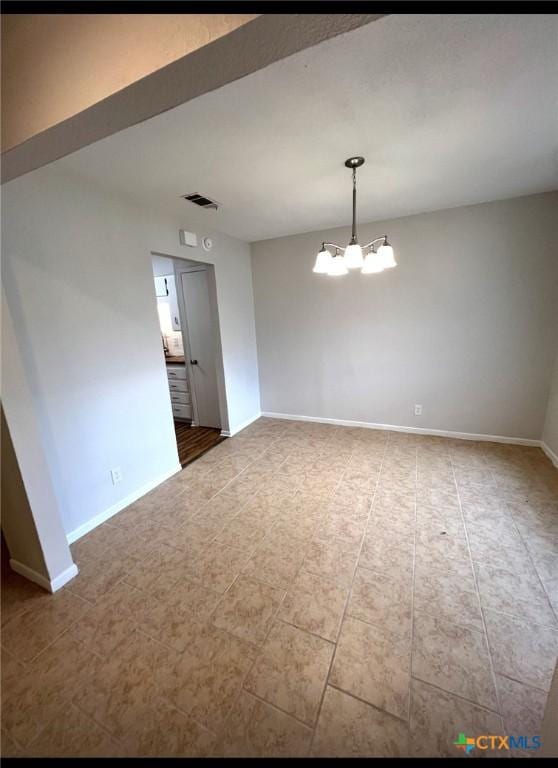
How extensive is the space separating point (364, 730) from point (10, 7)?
8.74ft

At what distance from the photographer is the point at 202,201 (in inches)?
99.8

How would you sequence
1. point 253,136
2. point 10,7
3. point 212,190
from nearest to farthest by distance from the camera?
point 10,7 → point 253,136 → point 212,190

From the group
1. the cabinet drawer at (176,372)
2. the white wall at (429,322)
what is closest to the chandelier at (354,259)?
the white wall at (429,322)

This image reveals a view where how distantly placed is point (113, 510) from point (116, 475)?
0.28m

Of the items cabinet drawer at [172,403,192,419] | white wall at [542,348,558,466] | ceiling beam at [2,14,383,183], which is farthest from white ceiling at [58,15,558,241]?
cabinet drawer at [172,403,192,419]

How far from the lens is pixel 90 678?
4.28 feet

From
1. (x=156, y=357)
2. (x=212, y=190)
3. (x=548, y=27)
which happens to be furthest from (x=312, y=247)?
(x=548, y=27)

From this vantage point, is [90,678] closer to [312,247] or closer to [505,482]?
[505,482]

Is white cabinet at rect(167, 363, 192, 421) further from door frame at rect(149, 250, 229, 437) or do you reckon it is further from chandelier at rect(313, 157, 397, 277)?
chandelier at rect(313, 157, 397, 277)

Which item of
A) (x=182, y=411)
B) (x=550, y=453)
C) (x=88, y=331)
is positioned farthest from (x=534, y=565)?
(x=182, y=411)

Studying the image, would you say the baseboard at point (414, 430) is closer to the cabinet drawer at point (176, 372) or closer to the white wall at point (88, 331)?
the cabinet drawer at point (176, 372)

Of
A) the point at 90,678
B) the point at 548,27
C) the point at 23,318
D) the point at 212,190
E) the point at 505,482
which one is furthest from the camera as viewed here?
the point at 505,482

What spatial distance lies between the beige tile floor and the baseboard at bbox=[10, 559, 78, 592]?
48 millimetres

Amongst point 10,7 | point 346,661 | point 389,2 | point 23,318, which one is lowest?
point 346,661
